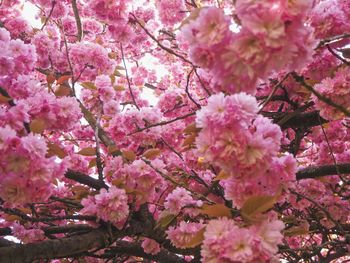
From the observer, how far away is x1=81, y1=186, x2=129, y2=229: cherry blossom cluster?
102 inches

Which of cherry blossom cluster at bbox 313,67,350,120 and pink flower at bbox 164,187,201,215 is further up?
cherry blossom cluster at bbox 313,67,350,120

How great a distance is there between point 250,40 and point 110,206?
1569mm

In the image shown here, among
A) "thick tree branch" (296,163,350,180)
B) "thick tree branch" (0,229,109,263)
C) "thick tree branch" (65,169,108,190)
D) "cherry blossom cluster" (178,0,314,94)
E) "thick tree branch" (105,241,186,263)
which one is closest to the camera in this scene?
"cherry blossom cluster" (178,0,314,94)

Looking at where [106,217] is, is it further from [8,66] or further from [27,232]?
[8,66]

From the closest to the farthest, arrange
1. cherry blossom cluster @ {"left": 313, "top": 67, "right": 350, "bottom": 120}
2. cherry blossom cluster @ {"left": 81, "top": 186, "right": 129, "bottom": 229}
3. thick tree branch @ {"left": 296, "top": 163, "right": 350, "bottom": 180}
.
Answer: cherry blossom cluster @ {"left": 313, "top": 67, "right": 350, "bottom": 120}, cherry blossom cluster @ {"left": 81, "top": 186, "right": 129, "bottom": 229}, thick tree branch @ {"left": 296, "top": 163, "right": 350, "bottom": 180}

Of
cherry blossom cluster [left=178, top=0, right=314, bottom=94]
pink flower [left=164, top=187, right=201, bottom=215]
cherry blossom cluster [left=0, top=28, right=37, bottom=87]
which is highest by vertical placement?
cherry blossom cluster [left=0, top=28, right=37, bottom=87]

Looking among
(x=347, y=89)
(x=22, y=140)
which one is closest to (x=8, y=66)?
(x=22, y=140)

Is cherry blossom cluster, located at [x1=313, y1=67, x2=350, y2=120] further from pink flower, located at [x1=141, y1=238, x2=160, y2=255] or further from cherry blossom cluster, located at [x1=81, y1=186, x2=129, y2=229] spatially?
pink flower, located at [x1=141, y1=238, x2=160, y2=255]

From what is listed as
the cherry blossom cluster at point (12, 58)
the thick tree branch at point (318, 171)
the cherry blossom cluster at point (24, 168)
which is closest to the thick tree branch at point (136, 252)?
the thick tree branch at point (318, 171)

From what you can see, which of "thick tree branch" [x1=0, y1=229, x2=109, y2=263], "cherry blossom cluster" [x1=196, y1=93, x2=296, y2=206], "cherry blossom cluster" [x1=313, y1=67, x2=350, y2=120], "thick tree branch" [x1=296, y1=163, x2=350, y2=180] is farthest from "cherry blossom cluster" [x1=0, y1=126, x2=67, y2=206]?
"thick tree branch" [x1=296, y1=163, x2=350, y2=180]

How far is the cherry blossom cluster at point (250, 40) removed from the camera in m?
1.26

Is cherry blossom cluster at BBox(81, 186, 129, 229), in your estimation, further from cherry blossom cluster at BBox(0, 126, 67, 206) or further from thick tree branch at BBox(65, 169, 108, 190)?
cherry blossom cluster at BBox(0, 126, 67, 206)

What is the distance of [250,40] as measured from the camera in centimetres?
133

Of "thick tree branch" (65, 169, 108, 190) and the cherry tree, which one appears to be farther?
"thick tree branch" (65, 169, 108, 190)
